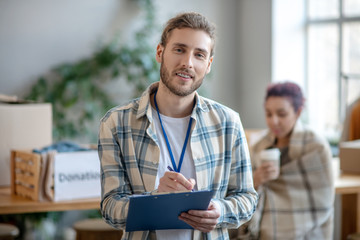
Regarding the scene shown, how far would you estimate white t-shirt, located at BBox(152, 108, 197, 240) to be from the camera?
1676 millimetres

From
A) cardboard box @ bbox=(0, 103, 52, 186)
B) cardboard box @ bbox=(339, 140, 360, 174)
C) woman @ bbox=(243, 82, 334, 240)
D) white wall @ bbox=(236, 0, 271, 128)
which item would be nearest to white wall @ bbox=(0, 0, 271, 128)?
white wall @ bbox=(236, 0, 271, 128)

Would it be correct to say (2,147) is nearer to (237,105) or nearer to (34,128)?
(34,128)

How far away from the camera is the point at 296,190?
10.0 ft

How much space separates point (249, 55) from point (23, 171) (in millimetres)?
3125

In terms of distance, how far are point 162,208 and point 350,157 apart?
88.1 inches

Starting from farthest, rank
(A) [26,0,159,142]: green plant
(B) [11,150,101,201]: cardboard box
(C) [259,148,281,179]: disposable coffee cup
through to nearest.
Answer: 1. (A) [26,0,159,142]: green plant
2. (C) [259,148,281,179]: disposable coffee cup
3. (B) [11,150,101,201]: cardboard box

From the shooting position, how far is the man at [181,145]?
1.65 meters

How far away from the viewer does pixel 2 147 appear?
298cm

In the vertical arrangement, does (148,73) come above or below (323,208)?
above

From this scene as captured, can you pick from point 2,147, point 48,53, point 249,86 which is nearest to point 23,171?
point 2,147

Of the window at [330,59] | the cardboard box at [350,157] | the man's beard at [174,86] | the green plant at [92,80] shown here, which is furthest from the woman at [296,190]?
the green plant at [92,80]

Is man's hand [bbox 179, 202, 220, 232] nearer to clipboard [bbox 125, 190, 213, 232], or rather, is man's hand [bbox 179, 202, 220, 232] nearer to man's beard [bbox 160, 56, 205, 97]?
clipboard [bbox 125, 190, 213, 232]

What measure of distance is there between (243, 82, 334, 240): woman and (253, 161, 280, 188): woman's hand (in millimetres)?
29

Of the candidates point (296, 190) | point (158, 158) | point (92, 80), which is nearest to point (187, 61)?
point (158, 158)
